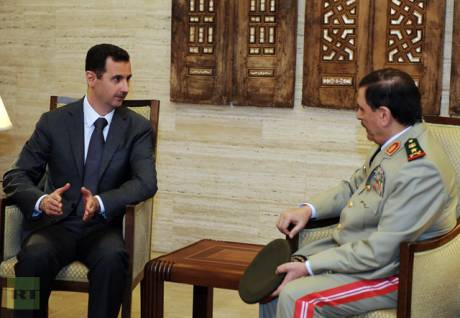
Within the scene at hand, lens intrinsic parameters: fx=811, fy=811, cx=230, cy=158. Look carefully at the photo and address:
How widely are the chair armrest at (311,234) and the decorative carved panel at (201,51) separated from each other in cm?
209

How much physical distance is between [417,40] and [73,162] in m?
2.31

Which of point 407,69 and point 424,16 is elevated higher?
point 424,16

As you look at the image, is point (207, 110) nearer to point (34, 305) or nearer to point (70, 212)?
point (70, 212)

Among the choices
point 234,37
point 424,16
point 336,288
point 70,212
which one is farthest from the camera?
point 234,37

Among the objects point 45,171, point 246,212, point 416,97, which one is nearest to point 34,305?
point 45,171

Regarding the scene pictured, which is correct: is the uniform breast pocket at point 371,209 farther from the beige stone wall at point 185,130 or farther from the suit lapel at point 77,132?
the beige stone wall at point 185,130

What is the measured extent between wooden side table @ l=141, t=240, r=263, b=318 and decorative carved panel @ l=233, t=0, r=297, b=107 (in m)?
1.72

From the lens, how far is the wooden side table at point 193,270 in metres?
A: 3.64

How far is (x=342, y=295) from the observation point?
321cm

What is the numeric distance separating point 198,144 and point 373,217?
2720mm

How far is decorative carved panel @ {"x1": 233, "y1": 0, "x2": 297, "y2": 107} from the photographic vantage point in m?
5.48

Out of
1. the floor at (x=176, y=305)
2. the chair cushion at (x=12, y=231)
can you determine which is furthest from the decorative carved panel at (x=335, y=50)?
the chair cushion at (x=12, y=231)

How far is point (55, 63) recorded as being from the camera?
6344mm

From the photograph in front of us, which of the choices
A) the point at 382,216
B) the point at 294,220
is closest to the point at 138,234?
the point at 294,220
